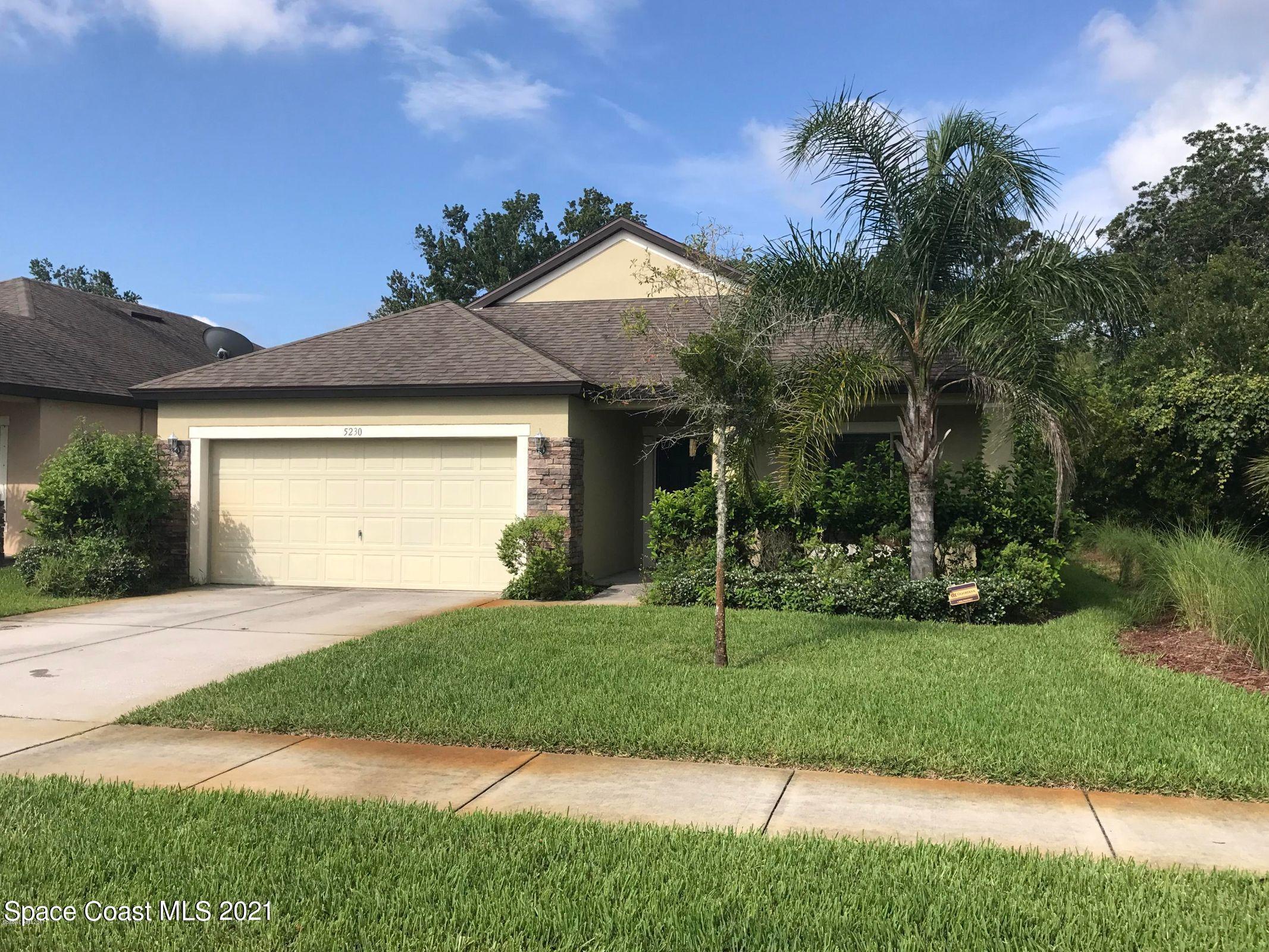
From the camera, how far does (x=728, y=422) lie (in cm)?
815

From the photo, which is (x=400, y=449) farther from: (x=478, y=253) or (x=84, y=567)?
(x=478, y=253)

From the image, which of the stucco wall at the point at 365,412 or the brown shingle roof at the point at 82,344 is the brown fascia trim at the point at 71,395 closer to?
the brown shingle roof at the point at 82,344

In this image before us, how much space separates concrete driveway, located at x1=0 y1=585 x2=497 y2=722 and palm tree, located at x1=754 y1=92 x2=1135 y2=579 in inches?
211

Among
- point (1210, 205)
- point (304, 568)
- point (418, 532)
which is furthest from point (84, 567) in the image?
point (1210, 205)

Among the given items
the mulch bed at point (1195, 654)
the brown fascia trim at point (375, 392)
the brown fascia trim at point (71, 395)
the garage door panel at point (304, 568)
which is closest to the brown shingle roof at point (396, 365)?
the brown fascia trim at point (375, 392)

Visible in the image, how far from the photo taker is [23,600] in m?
12.0

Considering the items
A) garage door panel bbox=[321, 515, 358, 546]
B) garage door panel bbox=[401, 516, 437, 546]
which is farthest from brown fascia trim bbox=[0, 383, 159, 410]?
garage door panel bbox=[401, 516, 437, 546]

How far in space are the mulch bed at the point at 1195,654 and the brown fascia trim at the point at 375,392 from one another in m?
7.43

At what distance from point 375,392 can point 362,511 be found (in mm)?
1823

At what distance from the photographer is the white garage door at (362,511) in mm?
13422

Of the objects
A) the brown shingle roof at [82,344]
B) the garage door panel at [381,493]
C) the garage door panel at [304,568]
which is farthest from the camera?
the brown shingle roof at [82,344]

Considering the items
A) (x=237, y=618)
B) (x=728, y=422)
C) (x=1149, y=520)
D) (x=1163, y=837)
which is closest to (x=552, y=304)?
(x=237, y=618)

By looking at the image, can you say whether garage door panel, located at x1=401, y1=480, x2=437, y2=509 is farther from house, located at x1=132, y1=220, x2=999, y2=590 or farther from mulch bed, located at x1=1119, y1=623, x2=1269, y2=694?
mulch bed, located at x1=1119, y1=623, x2=1269, y2=694

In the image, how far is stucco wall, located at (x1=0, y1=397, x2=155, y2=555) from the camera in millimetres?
15883
